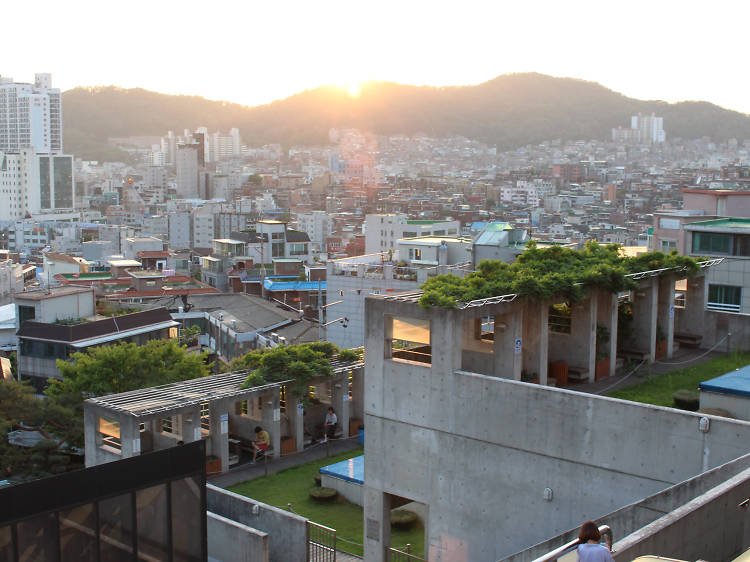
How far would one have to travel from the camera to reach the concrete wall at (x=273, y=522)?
10805 millimetres

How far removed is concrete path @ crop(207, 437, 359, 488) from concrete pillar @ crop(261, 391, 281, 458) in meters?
0.26

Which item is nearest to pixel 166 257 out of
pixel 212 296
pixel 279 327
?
pixel 212 296

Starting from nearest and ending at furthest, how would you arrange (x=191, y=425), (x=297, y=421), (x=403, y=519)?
(x=403, y=519) → (x=191, y=425) → (x=297, y=421)

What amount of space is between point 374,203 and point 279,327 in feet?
276

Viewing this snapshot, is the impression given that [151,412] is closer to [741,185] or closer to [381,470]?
[381,470]

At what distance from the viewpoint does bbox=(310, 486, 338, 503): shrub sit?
14.1 metres

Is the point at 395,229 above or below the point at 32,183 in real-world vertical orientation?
below

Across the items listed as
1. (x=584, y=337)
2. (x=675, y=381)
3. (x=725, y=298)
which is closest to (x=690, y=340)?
(x=675, y=381)

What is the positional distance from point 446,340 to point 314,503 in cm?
461

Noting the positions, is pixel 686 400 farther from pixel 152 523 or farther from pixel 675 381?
pixel 152 523

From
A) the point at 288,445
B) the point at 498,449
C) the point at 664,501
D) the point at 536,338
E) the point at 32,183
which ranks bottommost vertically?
the point at 288,445

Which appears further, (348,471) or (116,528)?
(348,471)

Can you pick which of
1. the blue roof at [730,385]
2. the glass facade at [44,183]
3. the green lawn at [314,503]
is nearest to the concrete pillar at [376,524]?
the green lawn at [314,503]

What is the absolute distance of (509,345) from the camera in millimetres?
11906
